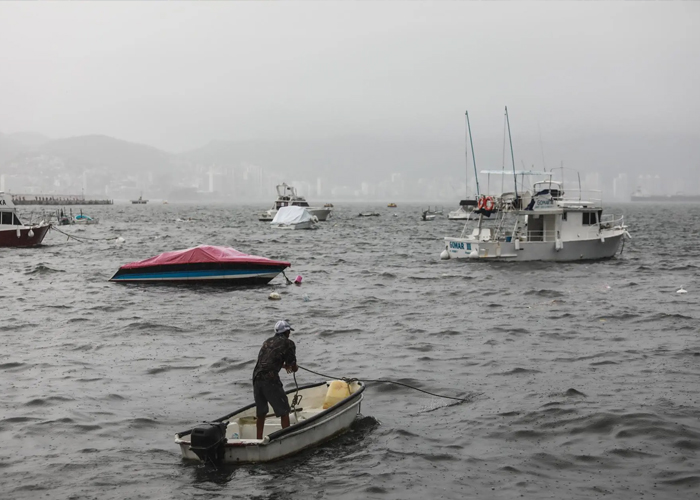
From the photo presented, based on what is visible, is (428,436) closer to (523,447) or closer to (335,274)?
(523,447)

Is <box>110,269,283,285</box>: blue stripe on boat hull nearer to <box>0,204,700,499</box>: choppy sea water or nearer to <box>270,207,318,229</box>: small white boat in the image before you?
<box>0,204,700,499</box>: choppy sea water

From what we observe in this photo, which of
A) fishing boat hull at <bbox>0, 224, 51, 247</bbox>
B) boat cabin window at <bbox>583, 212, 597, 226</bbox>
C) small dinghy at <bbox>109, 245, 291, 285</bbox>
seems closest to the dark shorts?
small dinghy at <bbox>109, 245, 291, 285</bbox>

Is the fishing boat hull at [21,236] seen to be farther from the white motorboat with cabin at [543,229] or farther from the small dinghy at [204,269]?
the white motorboat with cabin at [543,229]

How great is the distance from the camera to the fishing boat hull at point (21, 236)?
5937 centimetres

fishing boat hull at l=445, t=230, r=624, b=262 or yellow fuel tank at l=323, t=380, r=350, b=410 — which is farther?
fishing boat hull at l=445, t=230, r=624, b=262

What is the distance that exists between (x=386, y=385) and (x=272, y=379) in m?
5.60

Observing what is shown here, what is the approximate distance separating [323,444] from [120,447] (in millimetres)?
3999

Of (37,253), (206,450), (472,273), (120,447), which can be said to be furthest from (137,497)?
(37,253)

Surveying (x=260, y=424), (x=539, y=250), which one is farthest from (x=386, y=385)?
(x=539, y=250)

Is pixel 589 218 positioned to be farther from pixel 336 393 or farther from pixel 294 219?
pixel 294 219

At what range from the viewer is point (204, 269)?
37.2 meters

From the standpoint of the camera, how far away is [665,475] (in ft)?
44.0

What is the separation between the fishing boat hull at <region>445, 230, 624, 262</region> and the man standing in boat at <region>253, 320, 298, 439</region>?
3277 centimetres

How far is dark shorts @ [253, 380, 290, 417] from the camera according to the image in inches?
561
